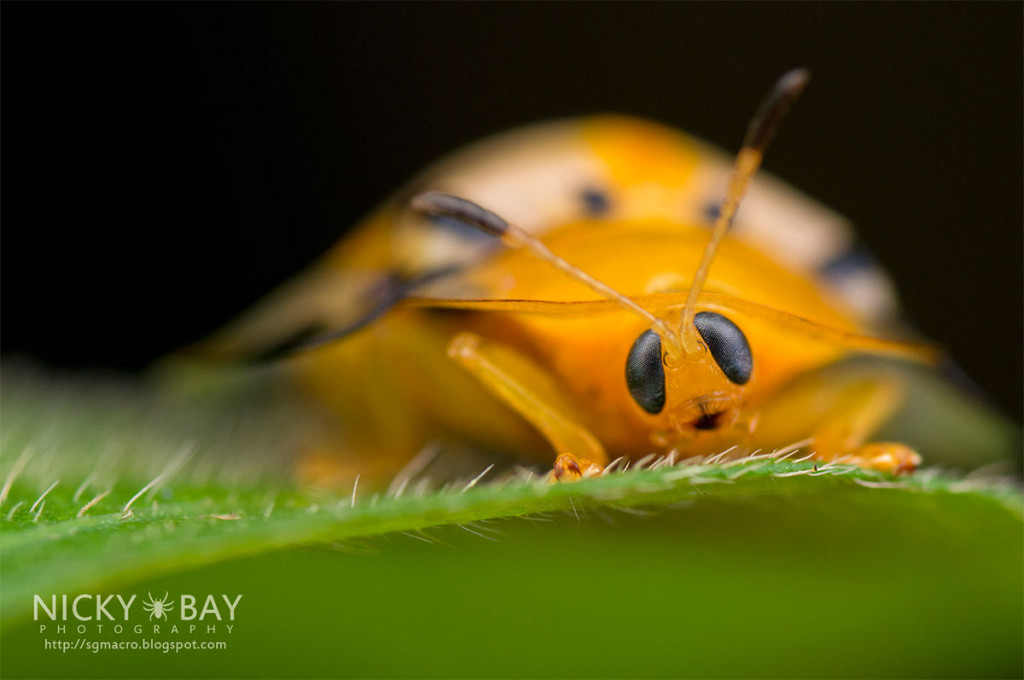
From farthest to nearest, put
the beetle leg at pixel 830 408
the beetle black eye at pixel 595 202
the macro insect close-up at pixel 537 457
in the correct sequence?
the beetle black eye at pixel 595 202
the beetle leg at pixel 830 408
the macro insect close-up at pixel 537 457

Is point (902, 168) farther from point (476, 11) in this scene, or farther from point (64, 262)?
point (64, 262)

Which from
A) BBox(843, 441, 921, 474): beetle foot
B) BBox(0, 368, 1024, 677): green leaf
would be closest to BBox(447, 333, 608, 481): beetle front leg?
BBox(0, 368, 1024, 677): green leaf

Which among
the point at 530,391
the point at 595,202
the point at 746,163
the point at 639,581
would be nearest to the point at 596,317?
the point at 530,391

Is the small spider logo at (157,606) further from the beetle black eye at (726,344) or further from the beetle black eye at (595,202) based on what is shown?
the beetle black eye at (595,202)

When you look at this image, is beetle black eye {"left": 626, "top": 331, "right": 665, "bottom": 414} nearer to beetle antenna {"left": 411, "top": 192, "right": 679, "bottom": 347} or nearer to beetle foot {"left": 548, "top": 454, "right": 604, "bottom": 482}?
beetle antenna {"left": 411, "top": 192, "right": 679, "bottom": 347}

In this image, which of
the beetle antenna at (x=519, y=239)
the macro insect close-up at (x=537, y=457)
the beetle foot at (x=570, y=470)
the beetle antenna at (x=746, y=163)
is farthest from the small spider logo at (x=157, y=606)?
the beetle antenna at (x=746, y=163)

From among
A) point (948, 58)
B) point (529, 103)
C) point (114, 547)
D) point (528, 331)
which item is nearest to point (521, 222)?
point (528, 331)
